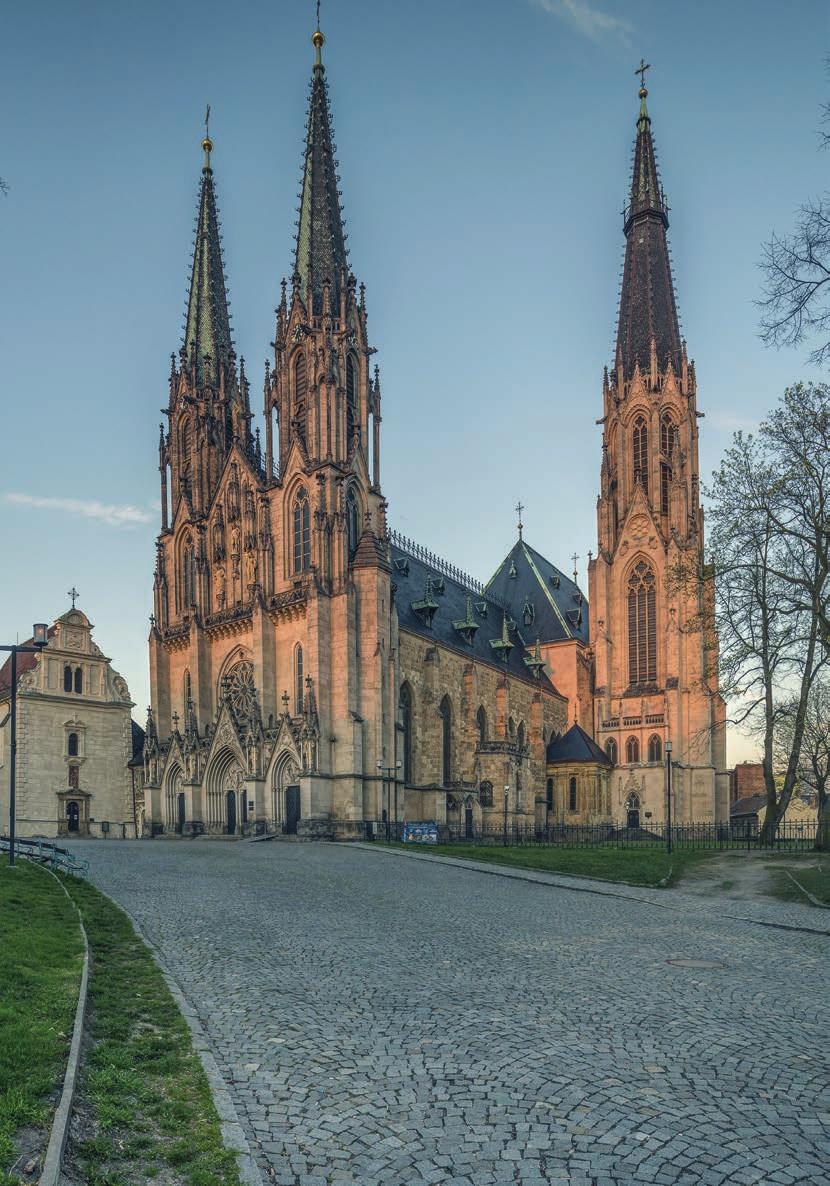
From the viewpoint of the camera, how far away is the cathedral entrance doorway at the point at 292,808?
46.4 metres

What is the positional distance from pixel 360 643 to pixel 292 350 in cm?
1800

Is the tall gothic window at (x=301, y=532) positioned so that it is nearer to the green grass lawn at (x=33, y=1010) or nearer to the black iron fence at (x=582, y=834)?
the black iron fence at (x=582, y=834)

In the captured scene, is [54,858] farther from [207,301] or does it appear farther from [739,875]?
[207,301]

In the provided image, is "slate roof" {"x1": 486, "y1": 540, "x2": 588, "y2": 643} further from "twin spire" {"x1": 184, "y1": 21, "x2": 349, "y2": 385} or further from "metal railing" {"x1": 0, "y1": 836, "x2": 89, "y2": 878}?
"metal railing" {"x1": 0, "y1": 836, "x2": 89, "y2": 878}

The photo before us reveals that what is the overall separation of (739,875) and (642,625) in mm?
40780

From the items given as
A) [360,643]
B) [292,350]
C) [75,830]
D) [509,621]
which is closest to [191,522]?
[292,350]

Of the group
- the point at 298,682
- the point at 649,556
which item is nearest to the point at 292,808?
the point at 298,682

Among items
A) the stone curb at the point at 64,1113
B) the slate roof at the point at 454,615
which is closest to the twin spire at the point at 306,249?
the slate roof at the point at 454,615

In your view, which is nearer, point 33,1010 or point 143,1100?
point 143,1100

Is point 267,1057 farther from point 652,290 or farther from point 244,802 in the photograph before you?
point 652,290

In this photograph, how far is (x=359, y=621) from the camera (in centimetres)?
4772

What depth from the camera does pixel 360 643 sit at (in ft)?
155

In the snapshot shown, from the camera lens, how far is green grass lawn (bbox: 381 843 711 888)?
24.5 metres

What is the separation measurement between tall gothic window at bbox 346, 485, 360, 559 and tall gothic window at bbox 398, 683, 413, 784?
844 centimetres
